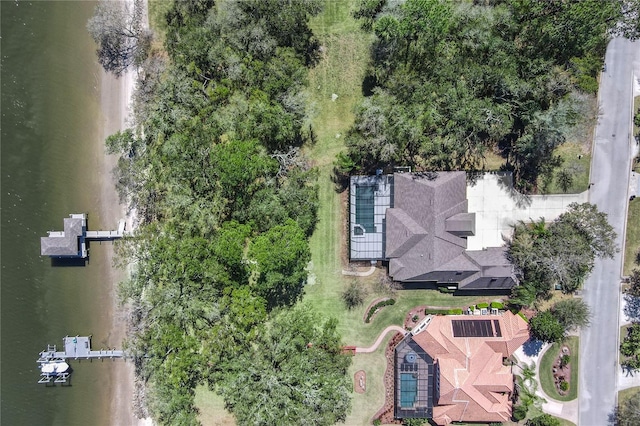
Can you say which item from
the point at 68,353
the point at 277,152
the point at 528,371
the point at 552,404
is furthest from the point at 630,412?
the point at 68,353

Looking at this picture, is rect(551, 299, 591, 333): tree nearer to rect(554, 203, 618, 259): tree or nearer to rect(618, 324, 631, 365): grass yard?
rect(618, 324, 631, 365): grass yard

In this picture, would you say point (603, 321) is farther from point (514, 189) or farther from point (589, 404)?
point (514, 189)

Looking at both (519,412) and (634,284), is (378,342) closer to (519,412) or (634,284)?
(519,412)

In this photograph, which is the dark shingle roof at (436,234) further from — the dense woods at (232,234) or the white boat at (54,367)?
the white boat at (54,367)

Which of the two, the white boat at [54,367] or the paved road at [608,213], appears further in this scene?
the white boat at [54,367]

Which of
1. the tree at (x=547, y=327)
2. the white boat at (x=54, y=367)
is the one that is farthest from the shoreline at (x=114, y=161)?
the tree at (x=547, y=327)

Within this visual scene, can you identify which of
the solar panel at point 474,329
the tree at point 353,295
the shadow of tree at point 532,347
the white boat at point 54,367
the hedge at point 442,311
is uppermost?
the tree at point 353,295
